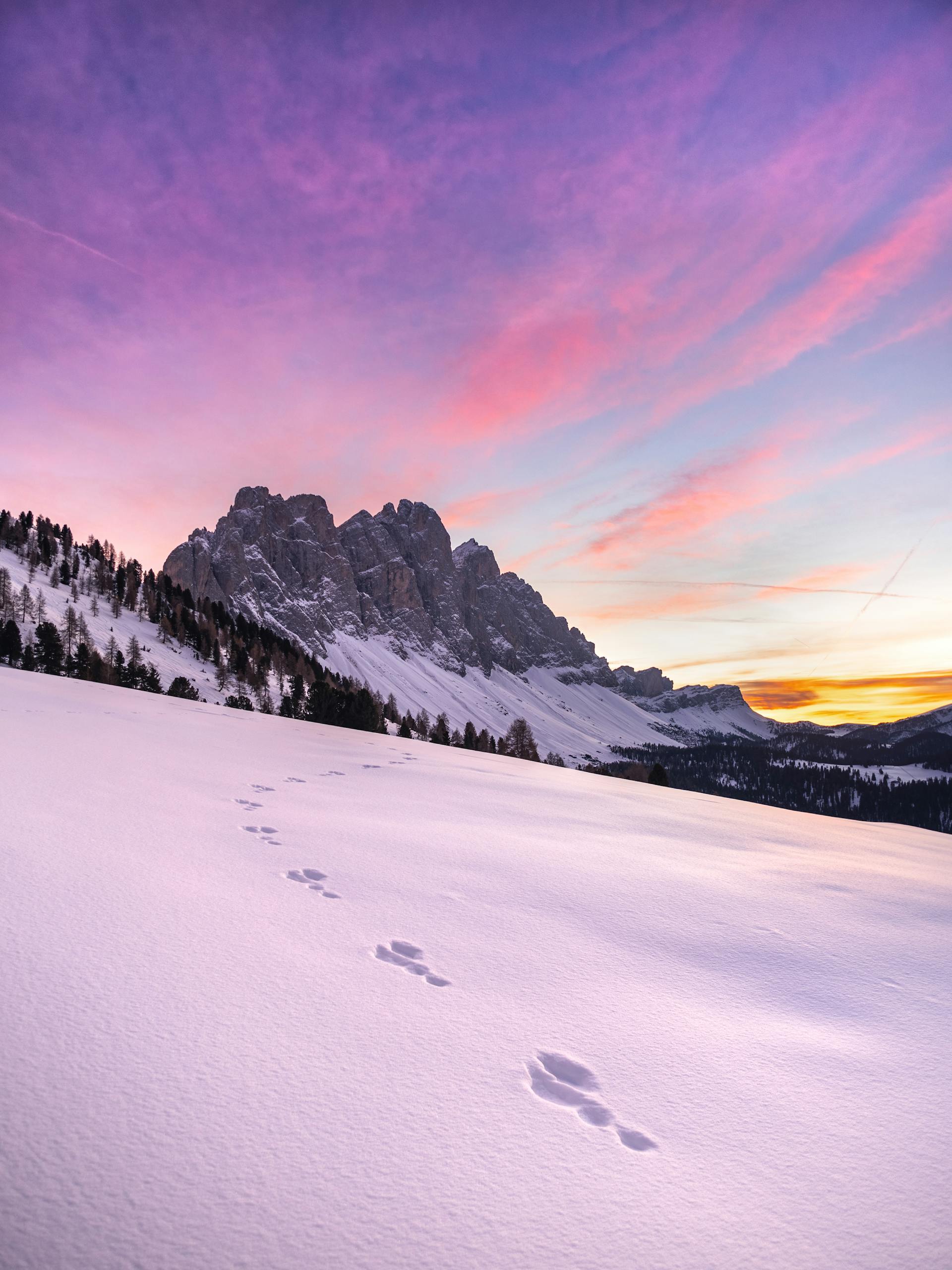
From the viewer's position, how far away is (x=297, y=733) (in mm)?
19422

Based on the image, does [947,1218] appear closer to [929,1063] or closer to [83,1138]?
[929,1063]

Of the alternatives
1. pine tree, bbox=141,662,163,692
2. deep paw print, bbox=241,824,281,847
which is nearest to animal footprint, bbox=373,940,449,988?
deep paw print, bbox=241,824,281,847

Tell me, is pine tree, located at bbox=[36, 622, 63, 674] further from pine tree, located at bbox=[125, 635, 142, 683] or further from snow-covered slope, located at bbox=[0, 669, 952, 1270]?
snow-covered slope, located at bbox=[0, 669, 952, 1270]

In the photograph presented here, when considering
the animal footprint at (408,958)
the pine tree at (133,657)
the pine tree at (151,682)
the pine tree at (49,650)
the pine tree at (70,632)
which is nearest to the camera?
the animal footprint at (408,958)

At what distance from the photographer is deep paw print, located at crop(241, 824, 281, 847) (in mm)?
6008

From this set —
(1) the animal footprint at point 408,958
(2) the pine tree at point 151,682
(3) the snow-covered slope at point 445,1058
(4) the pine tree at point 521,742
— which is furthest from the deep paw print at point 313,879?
(2) the pine tree at point 151,682

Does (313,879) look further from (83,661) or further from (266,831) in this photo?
(83,661)

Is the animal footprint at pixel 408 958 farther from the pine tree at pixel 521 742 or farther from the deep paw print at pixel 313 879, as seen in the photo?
the pine tree at pixel 521 742

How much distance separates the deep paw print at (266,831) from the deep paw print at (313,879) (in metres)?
0.80

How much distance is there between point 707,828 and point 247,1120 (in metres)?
9.12

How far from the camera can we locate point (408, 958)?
3838 mm

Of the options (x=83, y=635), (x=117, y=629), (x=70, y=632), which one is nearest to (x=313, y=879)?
(x=70, y=632)

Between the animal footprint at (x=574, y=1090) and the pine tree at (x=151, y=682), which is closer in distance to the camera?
the animal footprint at (x=574, y=1090)

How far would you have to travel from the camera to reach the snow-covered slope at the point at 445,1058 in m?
1.91
